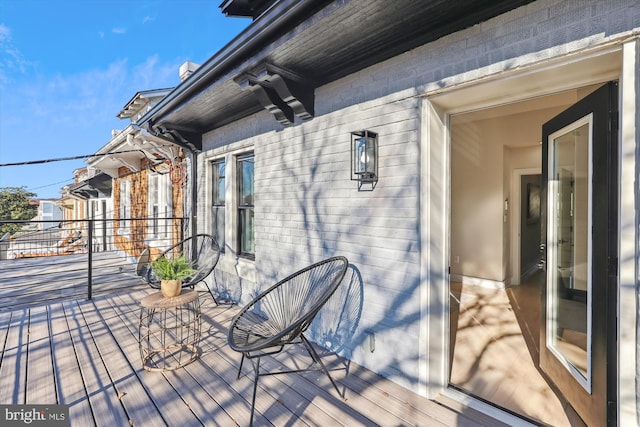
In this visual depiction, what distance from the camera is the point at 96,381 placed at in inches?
89.6

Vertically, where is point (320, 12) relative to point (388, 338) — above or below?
above

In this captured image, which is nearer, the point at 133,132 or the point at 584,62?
the point at 584,62

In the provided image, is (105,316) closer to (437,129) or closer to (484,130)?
(437,129)

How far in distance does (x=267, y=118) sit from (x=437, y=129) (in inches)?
75.3

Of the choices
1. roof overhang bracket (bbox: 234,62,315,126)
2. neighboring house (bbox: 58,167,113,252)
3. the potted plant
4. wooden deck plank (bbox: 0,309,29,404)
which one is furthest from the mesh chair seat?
neighboring house (bbox: 58,167,113,252)

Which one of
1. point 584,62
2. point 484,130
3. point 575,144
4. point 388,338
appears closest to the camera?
point 584,62

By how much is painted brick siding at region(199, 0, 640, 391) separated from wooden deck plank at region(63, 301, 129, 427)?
5.13ft

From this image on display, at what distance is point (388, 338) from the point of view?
231 centimetres

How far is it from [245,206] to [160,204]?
3.38 meters

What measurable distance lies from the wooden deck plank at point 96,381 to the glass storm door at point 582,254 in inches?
105

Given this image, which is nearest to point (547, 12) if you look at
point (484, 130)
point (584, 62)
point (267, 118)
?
point (584, 62)

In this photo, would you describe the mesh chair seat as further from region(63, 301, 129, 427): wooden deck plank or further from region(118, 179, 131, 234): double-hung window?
region(118, 179, 131, 234): double-hung window

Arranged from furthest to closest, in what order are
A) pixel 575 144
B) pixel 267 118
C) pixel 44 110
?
pixel 44 110, pixel 267 118, pixel 575 144

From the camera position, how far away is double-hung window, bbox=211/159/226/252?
4.50 metres
